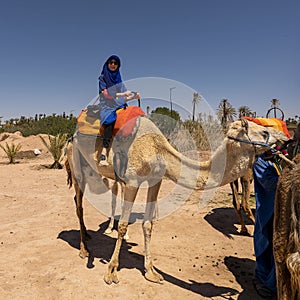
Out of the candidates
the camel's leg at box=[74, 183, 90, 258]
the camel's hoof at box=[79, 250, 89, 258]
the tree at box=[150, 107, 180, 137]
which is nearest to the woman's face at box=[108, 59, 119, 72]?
the tree at box=[150, 107, 180, 137]

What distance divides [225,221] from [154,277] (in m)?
2.67

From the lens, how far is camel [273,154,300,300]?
2045 millimetres

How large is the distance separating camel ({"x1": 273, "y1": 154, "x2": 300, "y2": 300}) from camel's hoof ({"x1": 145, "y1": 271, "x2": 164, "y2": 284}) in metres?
1.74

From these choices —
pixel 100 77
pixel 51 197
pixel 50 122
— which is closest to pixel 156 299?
pixel 100 77

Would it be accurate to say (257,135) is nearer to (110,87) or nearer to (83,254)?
(110,87)

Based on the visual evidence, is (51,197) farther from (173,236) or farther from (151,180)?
(151,180)

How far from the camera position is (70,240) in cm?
495

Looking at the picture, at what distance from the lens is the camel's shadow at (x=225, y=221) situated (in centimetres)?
544

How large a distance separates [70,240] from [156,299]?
219 centimetres

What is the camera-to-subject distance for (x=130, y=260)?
14.0 ft

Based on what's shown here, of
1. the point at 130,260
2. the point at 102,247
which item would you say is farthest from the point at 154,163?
the point at 102,247

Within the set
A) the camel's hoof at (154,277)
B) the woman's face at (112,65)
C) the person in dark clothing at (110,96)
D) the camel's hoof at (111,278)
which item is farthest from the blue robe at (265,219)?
the woman's face at (112,65)

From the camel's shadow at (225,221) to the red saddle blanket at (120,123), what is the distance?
278 cm

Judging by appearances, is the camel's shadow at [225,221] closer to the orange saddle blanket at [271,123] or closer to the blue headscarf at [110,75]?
the orange saddle blanket at [271,123]
